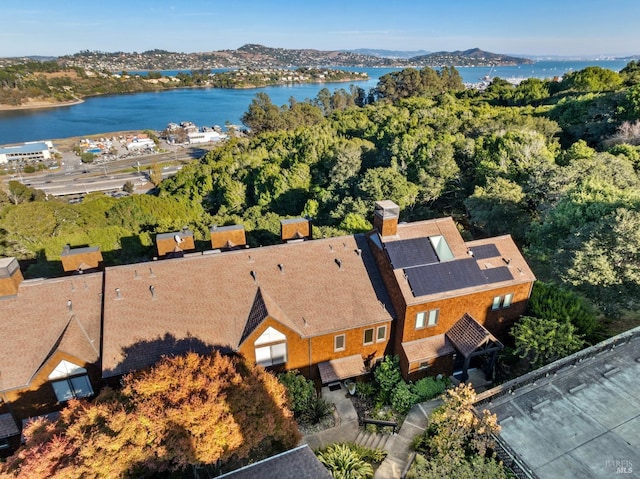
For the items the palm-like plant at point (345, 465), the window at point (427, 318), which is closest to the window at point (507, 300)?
the window at point (427, 318)

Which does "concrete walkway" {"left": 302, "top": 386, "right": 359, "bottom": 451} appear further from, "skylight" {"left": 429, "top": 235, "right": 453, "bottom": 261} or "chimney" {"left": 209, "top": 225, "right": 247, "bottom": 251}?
"chimney" {"left": 209, "top": 225, "right": 247, "bottom": 251}

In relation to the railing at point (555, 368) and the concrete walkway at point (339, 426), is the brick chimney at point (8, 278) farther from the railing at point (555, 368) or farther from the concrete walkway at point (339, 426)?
the railing at point (555, 368)

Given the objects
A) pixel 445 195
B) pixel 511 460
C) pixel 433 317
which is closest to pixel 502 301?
pixel 433 317

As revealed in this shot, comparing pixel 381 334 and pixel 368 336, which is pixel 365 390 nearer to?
pixel 368 336

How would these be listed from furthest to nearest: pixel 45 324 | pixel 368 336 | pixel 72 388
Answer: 1. pixel 368 336
2. pixel 45 324
3. pixel 72 388

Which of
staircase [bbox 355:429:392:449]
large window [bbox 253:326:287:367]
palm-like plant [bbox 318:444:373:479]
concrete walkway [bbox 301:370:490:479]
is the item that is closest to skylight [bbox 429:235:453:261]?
concrete walkway [bbox 301:370:490:479]
